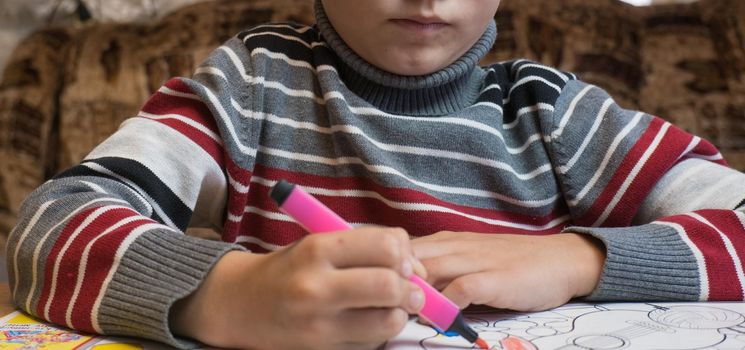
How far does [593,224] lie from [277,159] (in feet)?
1.01

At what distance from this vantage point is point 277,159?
715 millimetres

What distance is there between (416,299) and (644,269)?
0.25 meters

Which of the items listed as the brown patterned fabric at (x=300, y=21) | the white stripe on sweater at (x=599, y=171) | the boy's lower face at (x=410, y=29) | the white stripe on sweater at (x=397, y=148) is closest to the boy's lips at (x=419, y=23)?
the boy's lower face at (x=410, y=29)

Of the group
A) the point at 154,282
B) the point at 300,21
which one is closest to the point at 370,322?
the point at 154,282

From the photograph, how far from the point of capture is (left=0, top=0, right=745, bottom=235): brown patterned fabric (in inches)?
47.9

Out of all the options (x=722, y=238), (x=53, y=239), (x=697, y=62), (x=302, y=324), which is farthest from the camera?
(x=697, y=62)

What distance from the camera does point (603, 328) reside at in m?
0.50

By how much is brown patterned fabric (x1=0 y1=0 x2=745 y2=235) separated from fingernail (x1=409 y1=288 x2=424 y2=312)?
90 centimetres

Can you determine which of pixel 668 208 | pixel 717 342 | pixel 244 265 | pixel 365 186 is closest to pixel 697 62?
pixel 668 208

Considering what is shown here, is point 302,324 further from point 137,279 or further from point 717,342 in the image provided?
point 717,342

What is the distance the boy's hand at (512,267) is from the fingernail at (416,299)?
94 millimetres

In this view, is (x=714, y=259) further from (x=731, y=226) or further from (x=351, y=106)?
(x=351, y=106)

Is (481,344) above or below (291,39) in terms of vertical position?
A: below

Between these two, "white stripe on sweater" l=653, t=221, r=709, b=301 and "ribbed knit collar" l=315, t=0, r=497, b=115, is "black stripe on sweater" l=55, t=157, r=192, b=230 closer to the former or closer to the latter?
"ribbed knit collar" l=315, t=0, r=497, b=115
